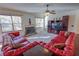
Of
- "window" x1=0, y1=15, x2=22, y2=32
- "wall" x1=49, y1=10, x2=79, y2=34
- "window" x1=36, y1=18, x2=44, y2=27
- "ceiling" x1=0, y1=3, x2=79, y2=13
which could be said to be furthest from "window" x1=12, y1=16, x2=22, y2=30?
"wall" x1=49, y1=10, x2=79, y2=34

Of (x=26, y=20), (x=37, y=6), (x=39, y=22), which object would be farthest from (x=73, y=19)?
(x=26, y=20)

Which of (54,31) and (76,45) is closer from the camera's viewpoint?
(76,45)

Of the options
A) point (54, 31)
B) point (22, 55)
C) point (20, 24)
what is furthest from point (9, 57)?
point (54, 31)

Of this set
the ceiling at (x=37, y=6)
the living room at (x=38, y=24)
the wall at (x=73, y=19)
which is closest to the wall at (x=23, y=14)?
the living room at (x=38, y=24)

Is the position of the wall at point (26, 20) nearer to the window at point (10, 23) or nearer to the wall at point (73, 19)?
the window at point (10, 23)

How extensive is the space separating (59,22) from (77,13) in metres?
0.39

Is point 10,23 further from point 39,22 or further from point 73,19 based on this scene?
point 73,19

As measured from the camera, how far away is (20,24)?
5.73 feet

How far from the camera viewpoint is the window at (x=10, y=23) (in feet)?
4.90

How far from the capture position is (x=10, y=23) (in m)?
1.61

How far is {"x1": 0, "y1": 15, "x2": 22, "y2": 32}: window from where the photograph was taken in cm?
150

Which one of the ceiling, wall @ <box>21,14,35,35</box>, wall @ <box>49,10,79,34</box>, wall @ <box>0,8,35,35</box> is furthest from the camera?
wall @ <box>21,14,35,35</box>

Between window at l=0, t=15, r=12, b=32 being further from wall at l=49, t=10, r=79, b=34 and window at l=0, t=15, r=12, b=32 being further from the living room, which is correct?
wall at l=49, t=10, r=79, b=34

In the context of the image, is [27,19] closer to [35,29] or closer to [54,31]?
[35,29]
